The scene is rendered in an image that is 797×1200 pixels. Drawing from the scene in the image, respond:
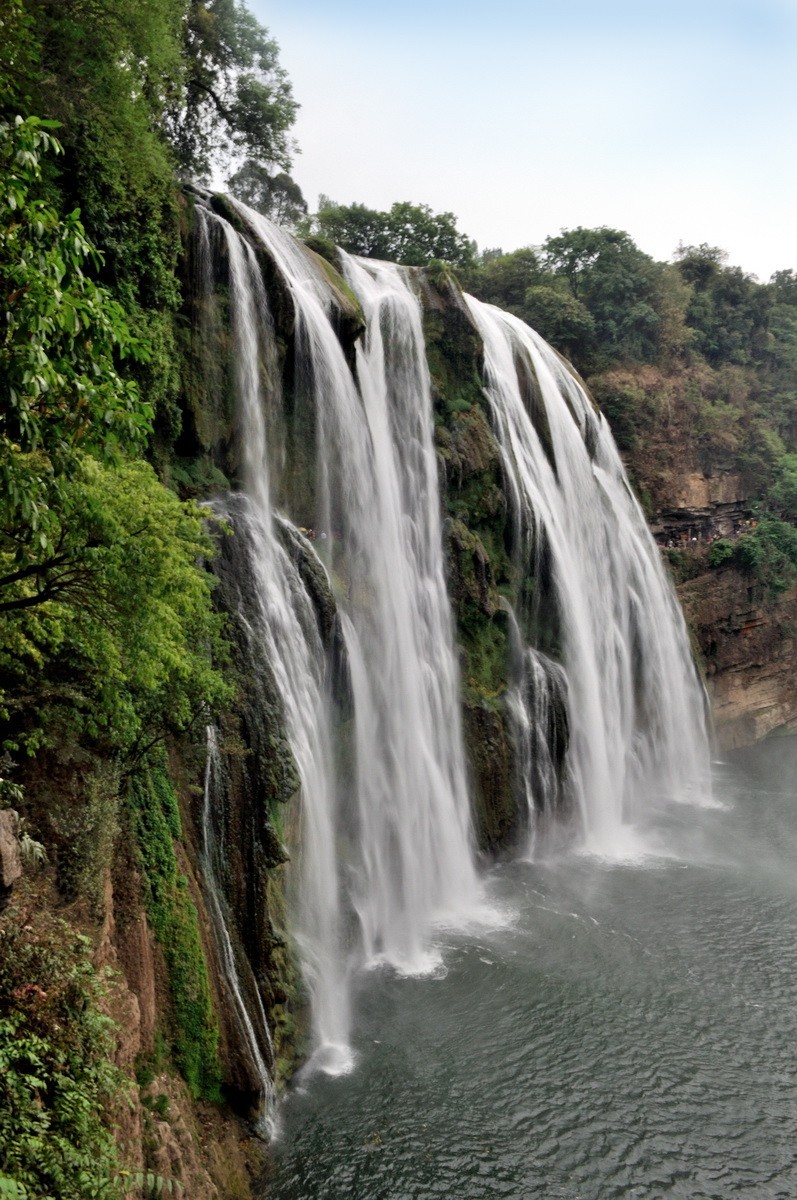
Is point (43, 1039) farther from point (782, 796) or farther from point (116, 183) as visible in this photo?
point (782, 796)

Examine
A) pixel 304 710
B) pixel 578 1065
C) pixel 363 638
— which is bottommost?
pixel 578 1065

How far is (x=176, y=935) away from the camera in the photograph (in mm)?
8828

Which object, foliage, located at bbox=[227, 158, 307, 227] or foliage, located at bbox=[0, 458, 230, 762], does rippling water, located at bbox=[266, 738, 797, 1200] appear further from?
foliage, located at bbox=[227, 158, 307, 227]

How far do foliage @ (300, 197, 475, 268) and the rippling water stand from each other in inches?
965

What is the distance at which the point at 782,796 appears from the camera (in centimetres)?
2370

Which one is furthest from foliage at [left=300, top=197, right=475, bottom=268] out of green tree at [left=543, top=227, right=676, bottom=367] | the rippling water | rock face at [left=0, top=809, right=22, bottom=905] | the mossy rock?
rock face at [left=0, top=809, right=22, bottom=905]

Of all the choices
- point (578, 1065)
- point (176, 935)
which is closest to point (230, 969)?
point (176, 935)

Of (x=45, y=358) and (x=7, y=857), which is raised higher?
(x=45, y=358)

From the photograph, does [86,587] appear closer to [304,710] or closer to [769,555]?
[304,710]

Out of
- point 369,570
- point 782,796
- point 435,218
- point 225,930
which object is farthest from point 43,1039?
point 435,218

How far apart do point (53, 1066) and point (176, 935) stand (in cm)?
311

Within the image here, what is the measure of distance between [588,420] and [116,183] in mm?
17326

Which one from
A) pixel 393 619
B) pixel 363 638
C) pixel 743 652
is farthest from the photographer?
pixel 743 652

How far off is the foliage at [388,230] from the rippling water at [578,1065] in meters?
24.5
